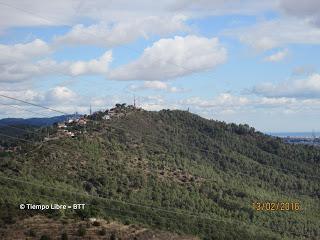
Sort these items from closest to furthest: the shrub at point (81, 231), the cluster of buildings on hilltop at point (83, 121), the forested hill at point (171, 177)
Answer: the shrub at point (81, 231), the forested hill at point (171, 177), the cluster of buildings on hilltop at point (83, 121)

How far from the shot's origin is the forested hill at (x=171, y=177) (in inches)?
3674

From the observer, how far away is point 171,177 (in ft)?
410

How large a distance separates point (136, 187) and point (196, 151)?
4988cm

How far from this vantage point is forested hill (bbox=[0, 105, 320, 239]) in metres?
93.3

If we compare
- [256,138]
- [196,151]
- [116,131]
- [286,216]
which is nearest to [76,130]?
[116,131]

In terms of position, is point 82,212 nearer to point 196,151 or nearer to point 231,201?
point 231,201
